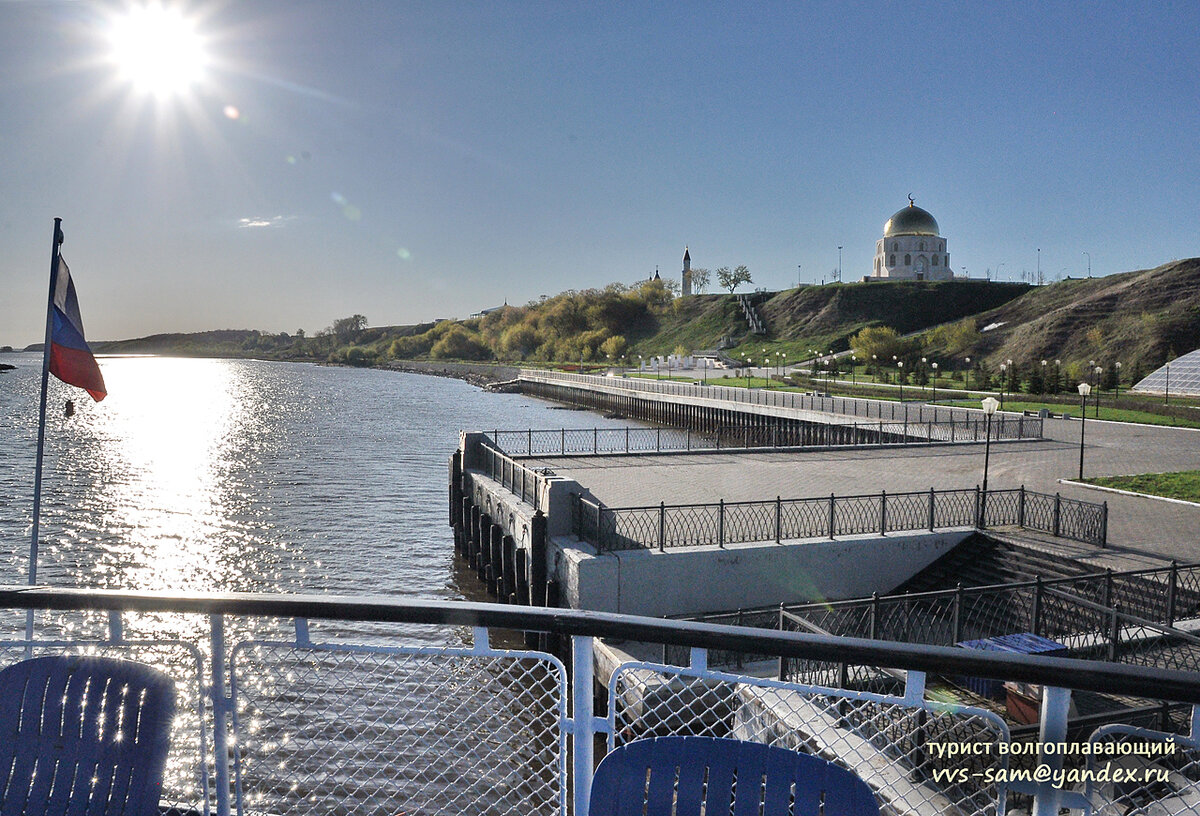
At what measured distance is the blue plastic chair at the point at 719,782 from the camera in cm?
216

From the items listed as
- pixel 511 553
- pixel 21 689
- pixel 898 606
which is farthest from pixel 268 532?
pixel 21 689

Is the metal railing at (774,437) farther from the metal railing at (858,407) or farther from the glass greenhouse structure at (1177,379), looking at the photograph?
the glass greenhouse structure at (1177,379)

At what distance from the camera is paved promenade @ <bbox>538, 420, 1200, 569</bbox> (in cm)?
1666

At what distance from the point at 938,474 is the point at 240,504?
21634 millimetres

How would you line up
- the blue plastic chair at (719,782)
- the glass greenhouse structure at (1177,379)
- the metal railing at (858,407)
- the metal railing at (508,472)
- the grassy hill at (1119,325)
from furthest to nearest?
the grassy hill at (1119,325)
the glass greenhouse structure at (1177,379)
the metal railing at (858,407)
the metal railing at (508,472)
the blue plastic chair at (719,782)


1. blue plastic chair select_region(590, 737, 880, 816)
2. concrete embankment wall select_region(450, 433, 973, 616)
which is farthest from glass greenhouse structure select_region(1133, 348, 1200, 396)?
blue plastic chair select_region(590, 737, 880, 816)

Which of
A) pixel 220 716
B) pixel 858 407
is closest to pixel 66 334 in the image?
pixel 220 716

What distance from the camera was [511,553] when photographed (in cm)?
1761

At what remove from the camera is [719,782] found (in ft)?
7.18

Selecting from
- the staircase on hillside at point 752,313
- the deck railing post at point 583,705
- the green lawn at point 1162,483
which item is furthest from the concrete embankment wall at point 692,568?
the staircase on hillside at point 752,313

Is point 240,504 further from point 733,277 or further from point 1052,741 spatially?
point 733,277

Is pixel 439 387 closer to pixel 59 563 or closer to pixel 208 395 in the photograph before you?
pixel 208 395

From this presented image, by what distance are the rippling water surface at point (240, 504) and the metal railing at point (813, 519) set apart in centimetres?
393

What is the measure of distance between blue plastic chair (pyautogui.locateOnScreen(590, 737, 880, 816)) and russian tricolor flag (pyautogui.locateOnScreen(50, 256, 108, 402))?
6.65m
